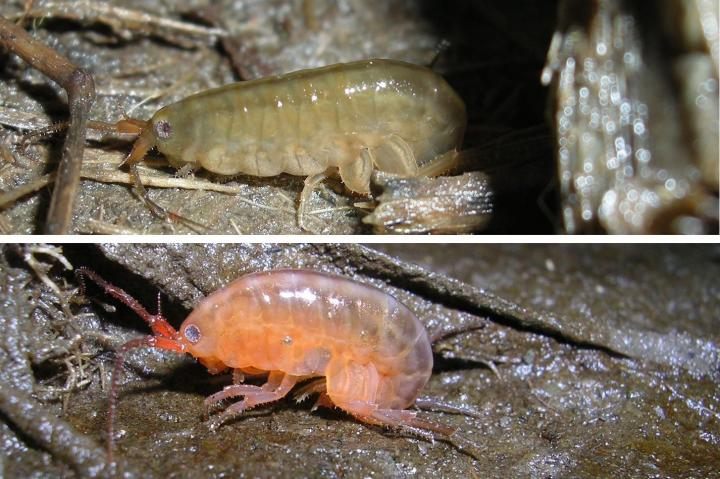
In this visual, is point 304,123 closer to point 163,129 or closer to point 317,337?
point 163,129

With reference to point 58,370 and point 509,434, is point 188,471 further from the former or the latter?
point 509,434

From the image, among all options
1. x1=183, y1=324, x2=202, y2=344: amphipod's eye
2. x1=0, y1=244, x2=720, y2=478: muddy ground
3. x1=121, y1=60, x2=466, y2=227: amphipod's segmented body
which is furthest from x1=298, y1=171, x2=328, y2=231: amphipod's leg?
x1=183, y1=324, x2=202, y2=344: amphipod's eye

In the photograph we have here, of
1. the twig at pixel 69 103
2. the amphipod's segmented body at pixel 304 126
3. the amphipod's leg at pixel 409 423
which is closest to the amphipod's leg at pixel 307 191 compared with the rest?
the amphipod's segmented body at pixel 304 126

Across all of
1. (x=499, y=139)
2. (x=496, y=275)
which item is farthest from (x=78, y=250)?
(x=496, y=275)

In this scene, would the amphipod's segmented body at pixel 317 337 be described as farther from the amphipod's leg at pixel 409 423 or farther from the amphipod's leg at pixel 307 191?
the amphipod's leg at pixel 307 191

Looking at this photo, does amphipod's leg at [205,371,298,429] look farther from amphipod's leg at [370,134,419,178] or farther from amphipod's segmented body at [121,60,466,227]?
amphipod's leg at [370,134,419,178]

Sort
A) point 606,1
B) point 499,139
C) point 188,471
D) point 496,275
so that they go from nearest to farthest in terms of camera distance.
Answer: point 188,471 → point 606,1 → point 499,139 → point 496,275

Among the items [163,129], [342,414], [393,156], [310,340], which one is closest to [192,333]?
[310,340]
